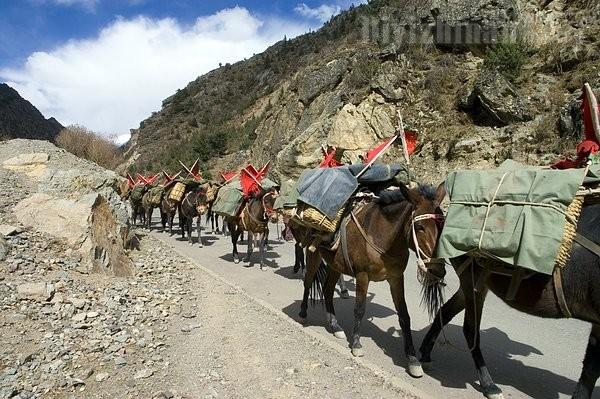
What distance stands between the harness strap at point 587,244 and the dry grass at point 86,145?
2592 centimetres

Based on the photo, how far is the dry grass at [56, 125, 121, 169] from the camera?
25.6 meters

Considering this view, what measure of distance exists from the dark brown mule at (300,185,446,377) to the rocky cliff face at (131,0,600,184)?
8.86m

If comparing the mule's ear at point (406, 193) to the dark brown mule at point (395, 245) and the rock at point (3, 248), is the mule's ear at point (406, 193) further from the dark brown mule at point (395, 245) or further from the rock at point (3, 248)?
the rock at point (3, 248)

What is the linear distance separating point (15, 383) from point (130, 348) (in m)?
1.25

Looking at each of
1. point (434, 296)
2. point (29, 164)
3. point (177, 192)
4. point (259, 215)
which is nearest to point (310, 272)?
point (434, 296)

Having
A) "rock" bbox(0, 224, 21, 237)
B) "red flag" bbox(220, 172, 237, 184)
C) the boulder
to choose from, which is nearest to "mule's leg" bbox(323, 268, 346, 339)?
the boulder

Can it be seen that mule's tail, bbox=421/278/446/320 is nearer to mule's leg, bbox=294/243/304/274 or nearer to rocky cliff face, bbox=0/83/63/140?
mule's leg, bbox=294/243/304/274

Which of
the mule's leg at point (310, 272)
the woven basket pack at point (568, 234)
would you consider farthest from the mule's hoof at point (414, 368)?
the mule's leg at point (310, 272)

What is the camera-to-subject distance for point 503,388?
4180 millimetres

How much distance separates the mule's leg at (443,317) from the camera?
451cm

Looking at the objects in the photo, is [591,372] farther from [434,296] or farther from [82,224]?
[82,224]

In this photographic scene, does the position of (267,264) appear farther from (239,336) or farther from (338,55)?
(338,55)

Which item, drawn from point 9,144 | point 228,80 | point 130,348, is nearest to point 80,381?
point 130,348

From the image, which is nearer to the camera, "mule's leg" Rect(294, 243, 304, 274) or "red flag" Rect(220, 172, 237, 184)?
"mule's leg" Rect(294, 243, 304, 274)
